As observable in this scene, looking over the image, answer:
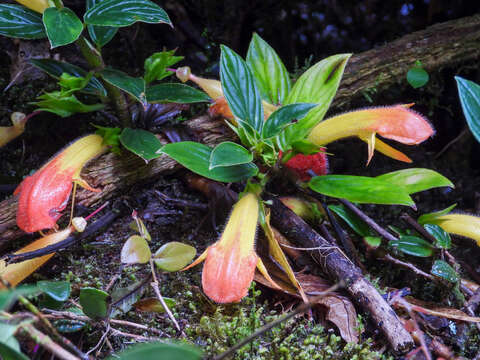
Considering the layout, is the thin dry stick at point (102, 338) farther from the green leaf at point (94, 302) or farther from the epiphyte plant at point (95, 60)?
the epiphyte plant at point (95, 60)

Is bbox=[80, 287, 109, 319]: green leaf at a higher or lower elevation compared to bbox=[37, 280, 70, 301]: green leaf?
lower

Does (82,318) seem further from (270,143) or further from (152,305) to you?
(270,143)

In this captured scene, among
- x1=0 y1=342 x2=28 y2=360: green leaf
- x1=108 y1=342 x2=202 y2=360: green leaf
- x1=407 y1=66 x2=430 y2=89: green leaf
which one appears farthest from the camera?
x1=407 y1=66 x2=430 y2=89: green leaf

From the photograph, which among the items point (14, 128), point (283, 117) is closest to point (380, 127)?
point (283, 117)

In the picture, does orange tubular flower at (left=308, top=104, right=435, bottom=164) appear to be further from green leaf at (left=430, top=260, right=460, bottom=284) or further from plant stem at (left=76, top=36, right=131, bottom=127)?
plant stem at (left=76, top=36, right=131, bottom=127)

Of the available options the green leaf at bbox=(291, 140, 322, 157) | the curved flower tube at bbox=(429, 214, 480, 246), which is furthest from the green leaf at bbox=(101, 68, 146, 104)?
the curved flower tube at bbox=(429, 214, 480, 246)

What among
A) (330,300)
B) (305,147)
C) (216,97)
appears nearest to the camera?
(330,300)

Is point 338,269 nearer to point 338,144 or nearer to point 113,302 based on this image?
point 113,302

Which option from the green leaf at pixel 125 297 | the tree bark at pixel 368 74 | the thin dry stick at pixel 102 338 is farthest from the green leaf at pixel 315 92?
the thin dry stick at pixel 102 338
